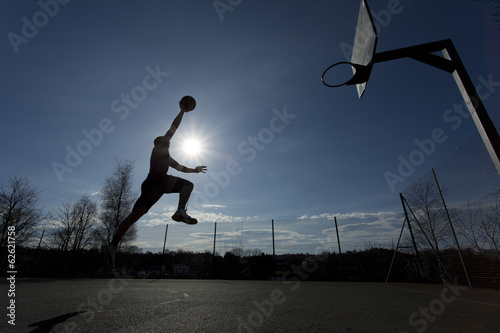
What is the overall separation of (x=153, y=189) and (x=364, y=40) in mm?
3415

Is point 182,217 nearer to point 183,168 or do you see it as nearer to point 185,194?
point 185,194

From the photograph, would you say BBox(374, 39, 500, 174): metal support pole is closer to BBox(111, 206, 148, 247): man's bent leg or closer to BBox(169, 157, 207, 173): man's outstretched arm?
BBox(169, 157, 207, 173): man's outstretched arm

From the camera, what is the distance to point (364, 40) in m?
3.09

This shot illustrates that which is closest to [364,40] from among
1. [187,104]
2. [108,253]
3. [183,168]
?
[187,104]

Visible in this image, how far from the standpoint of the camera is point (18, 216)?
1495 centimetres

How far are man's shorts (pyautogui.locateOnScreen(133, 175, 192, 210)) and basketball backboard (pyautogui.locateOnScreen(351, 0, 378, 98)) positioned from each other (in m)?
2.92

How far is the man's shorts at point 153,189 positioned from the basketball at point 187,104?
1.00 m

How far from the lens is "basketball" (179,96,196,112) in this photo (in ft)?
10.7

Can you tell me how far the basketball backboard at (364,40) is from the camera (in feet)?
8.99

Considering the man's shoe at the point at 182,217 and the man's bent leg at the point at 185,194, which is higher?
the man's bent leg at the point at 185,194

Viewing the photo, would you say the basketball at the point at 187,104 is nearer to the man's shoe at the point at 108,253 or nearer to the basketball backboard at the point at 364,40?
the man's shoe at the point at 108,253

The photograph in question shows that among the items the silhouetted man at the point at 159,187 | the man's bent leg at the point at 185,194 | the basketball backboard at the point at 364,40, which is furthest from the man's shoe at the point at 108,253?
the basketball backboard at the point at 364,40

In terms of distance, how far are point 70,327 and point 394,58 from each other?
14.2ft

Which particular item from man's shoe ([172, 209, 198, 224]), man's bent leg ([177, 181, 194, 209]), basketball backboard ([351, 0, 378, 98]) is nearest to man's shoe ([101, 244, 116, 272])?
man's shoe ([172, 209, 198, 224])
